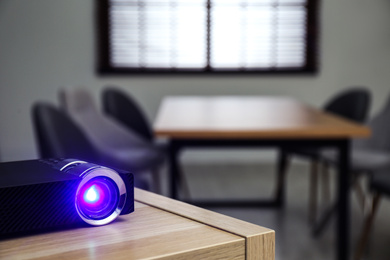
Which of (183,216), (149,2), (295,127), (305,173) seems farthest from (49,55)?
(183,216)

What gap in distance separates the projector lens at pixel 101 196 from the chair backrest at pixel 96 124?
1.83 metres

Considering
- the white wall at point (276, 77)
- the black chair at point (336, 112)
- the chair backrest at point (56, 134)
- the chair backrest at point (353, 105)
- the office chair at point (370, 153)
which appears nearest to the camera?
the chair backrest at point (56, 134)

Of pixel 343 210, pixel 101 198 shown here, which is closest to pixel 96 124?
pixel 343 210

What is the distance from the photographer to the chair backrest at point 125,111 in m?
3.44

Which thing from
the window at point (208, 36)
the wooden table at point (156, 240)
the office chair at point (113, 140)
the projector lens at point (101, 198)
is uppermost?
the window at point (208, 36)

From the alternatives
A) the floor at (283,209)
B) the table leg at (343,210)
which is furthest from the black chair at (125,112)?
the table leg at (343,210)

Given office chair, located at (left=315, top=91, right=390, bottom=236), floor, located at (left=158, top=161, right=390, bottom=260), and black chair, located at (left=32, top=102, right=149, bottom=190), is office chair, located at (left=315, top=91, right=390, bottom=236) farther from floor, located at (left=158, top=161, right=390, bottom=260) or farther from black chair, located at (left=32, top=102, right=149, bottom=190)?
black chair, located at (left=32, top=102, right=149, bottom=190)

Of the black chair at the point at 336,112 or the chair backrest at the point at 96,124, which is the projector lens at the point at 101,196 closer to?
the chair backrest at the point at 96,124

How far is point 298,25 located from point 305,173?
53.8 inches

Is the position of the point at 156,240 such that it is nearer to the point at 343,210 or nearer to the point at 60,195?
the point at 60,195

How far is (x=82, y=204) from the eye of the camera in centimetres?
58

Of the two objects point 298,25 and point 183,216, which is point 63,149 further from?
point 298,25

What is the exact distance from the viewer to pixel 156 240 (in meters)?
0.55

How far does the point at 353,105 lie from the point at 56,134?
98.0 inches
